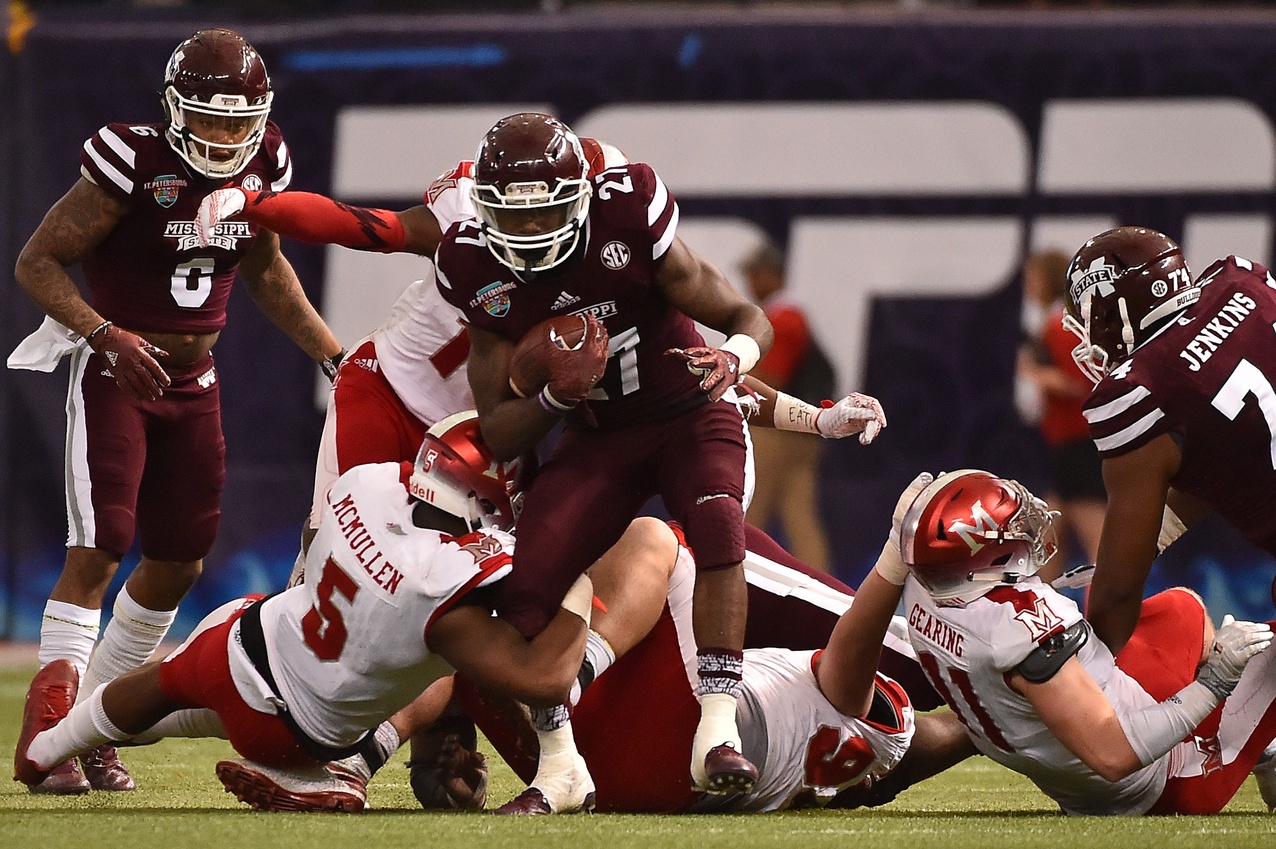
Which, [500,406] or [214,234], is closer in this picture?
[500,406]

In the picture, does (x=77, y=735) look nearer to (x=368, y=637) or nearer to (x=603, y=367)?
(x=368, y=637)

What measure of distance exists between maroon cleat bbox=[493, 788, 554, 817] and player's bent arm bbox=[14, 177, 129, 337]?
1.90 metres

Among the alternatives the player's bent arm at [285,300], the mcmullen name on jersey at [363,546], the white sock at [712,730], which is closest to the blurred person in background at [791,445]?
the player's bent arm at [285,300]

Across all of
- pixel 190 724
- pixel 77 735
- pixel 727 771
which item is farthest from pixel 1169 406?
pixel 77 735

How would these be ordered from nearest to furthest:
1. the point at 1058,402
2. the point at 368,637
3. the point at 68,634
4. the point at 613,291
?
the point at 368,637 < the point at 613,291 < the point at 68,634 < the point at 1058,402

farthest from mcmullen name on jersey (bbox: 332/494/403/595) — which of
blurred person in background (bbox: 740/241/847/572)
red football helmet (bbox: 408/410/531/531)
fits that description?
blurred person in background (bbox: 740/241/847/572)

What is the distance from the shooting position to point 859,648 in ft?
12.4

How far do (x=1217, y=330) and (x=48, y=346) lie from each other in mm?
3063

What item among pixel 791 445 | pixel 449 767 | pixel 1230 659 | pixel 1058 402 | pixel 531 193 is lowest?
pixel 791 445

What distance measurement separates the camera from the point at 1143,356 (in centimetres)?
381

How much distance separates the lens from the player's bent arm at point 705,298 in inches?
162

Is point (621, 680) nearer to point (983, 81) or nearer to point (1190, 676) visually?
point (1190, 676)

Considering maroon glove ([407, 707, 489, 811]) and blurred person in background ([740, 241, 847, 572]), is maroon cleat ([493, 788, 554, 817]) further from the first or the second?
blurred person in background ([740, 241, 847, 572])

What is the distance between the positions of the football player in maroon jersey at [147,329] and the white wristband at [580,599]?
4.67 feet
